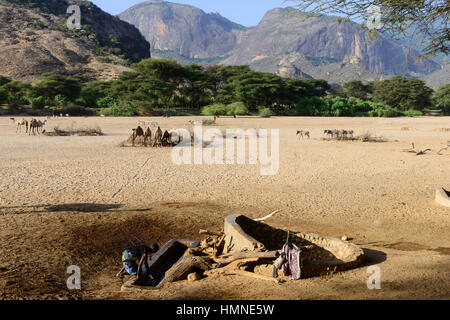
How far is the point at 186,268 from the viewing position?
17.1ft

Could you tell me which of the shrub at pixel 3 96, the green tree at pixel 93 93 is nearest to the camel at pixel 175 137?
the shrub at pixel 3 96

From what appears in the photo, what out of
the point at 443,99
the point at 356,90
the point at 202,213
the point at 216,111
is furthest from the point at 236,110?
the point at 356,90

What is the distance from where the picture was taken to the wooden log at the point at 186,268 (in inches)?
202

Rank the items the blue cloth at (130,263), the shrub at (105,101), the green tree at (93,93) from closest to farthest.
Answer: the blue cloth at (130,263) < the shrub at (105,101) < the green tree at (93,93)

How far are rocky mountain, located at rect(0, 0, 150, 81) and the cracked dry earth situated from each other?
72.0 m

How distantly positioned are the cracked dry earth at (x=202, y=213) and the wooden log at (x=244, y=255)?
37cm

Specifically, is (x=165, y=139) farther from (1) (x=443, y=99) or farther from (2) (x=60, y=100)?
(1) (x=443, y=99)

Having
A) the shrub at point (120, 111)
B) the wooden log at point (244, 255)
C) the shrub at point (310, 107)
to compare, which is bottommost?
the wooden log at point (244, 255)

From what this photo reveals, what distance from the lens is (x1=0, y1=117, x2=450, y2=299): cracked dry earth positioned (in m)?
4.60

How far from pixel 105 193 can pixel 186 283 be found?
5766mm

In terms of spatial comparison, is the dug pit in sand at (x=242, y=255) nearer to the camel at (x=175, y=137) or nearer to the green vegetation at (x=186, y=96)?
the camel at (x=175, y=137)

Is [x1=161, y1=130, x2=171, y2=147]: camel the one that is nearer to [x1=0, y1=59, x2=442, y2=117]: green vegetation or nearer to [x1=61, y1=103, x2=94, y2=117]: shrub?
[x1=0, y1=59, x2=442, y2=117]: green vegetation

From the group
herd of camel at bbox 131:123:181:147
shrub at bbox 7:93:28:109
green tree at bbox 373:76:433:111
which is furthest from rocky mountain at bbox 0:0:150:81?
herd of camel at bbox 131:123:181:147
